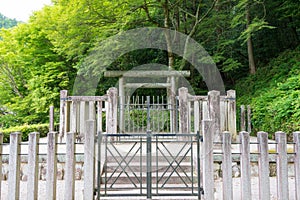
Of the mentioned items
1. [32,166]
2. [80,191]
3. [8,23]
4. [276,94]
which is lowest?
[80,191]

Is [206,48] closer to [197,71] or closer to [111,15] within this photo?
[197,71]

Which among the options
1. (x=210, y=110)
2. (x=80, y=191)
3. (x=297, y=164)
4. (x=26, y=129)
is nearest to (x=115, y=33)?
(x=26, y=129)

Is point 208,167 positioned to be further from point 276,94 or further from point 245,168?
point 276,94

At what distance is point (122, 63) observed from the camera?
1248cm

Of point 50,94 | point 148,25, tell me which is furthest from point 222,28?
point 50,94

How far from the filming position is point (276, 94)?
8008mm

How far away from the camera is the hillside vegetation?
259 inches

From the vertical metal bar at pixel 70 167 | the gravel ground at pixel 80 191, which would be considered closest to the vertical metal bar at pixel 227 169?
the gravel ground at pixel 80 191

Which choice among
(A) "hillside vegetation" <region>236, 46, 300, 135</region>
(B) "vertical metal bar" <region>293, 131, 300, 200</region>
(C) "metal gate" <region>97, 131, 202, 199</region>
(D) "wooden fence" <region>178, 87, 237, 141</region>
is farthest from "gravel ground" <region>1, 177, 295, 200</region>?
(A) "hillside vegetation" <region>236, 46, 300, 135</region>

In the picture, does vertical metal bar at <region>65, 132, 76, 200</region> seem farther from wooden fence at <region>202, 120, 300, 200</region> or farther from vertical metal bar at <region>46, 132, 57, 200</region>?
wooden fence at <region>202, 120, 300, 200</region>

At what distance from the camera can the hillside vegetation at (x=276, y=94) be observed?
6.59 meters

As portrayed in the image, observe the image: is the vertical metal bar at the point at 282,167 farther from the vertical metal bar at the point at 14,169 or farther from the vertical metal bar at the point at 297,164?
the vertical metal bar at the point at 14,169

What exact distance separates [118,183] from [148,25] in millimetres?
9133

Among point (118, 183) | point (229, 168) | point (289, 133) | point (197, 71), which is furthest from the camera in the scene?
point (197, 71)
